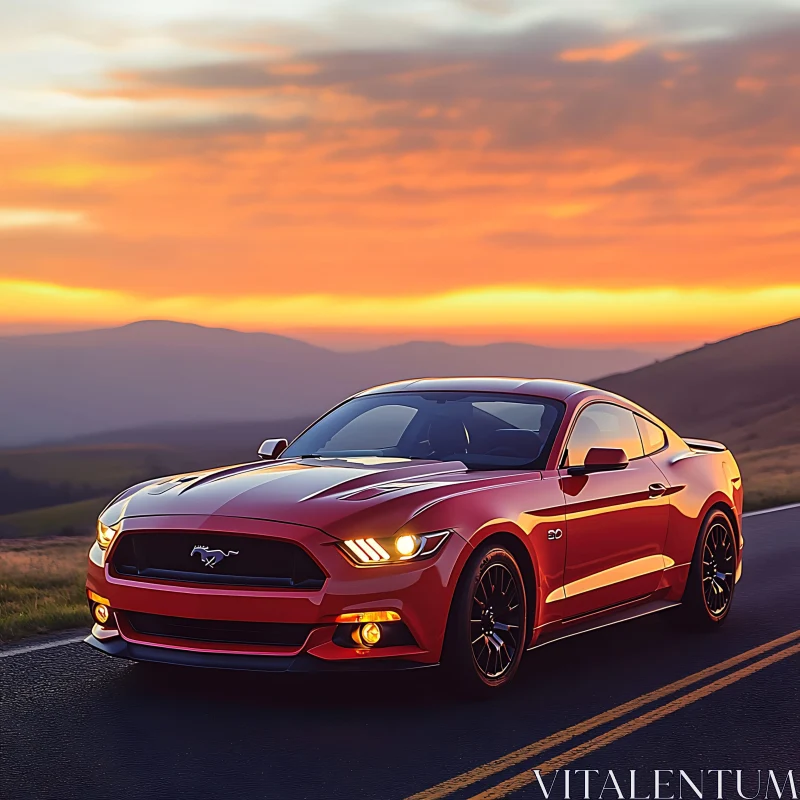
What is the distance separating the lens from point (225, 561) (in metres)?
6.85

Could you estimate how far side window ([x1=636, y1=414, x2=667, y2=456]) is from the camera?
925 cm

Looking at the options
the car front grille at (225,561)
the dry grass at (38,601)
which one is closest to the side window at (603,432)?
the car front grille at (225,561)

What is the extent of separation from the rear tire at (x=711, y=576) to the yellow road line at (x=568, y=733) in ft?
1.89

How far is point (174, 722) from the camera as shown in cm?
670

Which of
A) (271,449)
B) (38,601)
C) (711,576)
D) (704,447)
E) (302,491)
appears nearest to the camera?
(302,491)

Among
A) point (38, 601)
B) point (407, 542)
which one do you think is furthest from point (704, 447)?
point (38, 601)

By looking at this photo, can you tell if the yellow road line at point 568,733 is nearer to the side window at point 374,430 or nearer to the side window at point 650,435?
the side window at point 650,435

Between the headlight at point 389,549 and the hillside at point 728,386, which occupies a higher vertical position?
the headlight at point 389,549

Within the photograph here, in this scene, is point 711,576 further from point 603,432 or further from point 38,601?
point 38,601

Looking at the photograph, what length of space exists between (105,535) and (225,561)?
893 mm

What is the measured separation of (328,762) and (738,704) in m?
2.36

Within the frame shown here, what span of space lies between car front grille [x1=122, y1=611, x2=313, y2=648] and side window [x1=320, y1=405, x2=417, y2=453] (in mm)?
2031

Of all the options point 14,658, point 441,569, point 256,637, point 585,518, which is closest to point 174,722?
point 256,637

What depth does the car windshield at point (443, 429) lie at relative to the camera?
8237mm
